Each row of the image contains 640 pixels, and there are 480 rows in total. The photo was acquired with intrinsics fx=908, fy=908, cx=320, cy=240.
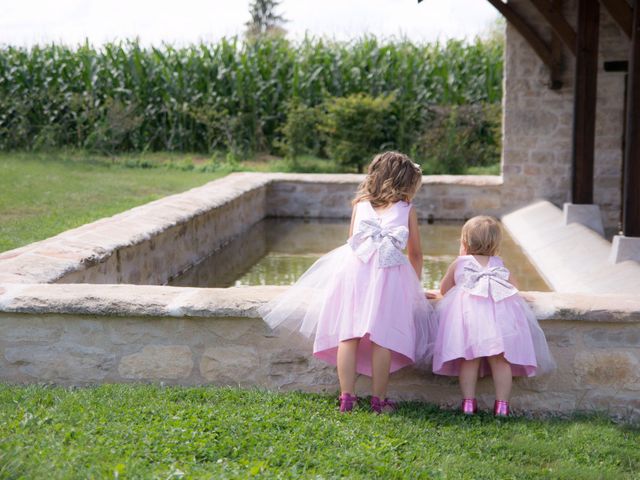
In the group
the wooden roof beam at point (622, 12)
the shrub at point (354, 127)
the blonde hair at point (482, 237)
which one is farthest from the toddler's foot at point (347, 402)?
the shrub at point (354, 127)

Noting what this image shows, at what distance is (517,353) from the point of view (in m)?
3.96

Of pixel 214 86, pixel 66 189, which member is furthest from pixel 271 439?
pixel 214 86

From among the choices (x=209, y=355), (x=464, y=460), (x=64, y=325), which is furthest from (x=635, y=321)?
(x=64, y=325)

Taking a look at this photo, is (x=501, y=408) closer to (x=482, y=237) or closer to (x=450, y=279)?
(x=450, y=279)

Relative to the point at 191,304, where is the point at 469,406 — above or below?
below

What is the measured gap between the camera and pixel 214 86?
19.1 metres

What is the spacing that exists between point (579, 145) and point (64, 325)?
7317 mm

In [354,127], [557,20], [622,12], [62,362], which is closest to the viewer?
[62,362]

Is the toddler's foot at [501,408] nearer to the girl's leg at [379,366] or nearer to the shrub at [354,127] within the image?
the girl's leg at [379,366]

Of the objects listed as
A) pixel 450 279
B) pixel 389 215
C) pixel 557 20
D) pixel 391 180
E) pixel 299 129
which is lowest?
pixel 450 279

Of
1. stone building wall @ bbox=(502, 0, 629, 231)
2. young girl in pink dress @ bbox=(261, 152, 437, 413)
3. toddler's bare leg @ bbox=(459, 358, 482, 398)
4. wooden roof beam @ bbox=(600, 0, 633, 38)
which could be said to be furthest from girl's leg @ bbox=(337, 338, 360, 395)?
stone building wall @ bbox=(502, 0, 629, 231)

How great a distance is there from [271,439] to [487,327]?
3.69 feet

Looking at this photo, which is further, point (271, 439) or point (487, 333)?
point (487, 333)

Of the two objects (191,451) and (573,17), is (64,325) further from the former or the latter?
(573,17)
